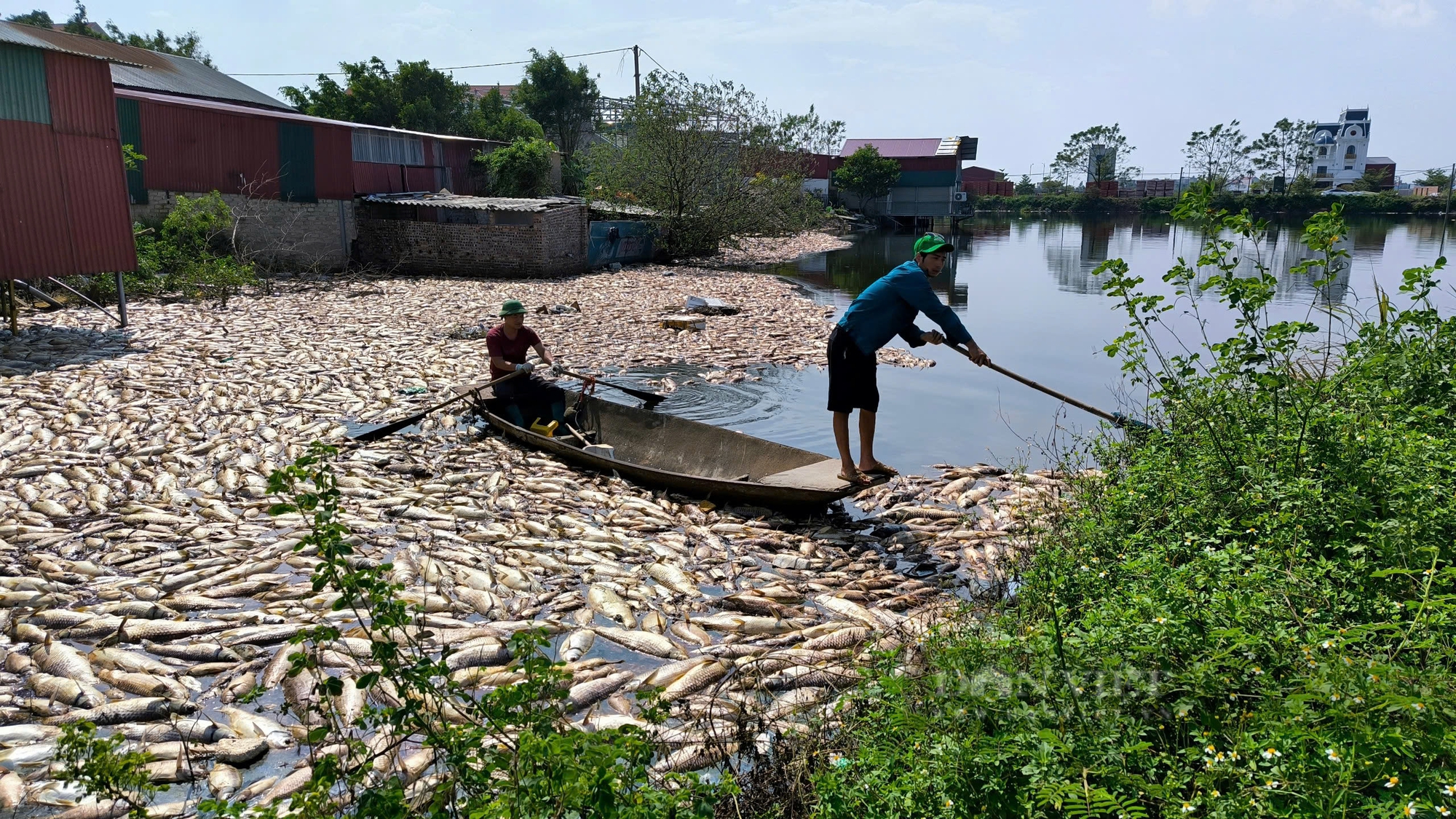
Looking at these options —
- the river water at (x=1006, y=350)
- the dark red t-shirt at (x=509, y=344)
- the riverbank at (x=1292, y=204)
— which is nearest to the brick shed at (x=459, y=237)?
the river water at (x=1006, y=350)

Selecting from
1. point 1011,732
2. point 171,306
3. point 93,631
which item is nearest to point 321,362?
point 171,306

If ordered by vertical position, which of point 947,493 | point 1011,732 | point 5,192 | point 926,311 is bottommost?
point 947,493

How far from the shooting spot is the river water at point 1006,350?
11.1 meters

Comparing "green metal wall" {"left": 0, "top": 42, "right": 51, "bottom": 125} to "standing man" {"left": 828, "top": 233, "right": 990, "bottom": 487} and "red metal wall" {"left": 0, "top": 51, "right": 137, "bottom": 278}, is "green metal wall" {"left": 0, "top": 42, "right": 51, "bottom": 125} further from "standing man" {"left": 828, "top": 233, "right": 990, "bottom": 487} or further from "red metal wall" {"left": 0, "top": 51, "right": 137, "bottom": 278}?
"standing man" {"left": 828, "top": 233, "right": 990, "bottom": 487}

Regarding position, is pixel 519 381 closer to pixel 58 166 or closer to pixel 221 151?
pixel 58 166

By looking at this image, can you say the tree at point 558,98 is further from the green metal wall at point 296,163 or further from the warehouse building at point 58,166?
the warehouse building at point 58,166

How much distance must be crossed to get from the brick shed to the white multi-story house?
95.4 metres

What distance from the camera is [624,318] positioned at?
19.2 meters

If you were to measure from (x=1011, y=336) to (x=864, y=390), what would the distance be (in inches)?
533

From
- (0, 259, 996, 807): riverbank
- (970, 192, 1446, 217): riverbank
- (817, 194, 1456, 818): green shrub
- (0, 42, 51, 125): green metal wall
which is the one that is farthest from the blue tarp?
(970, 192, 1446, 217): riverbank

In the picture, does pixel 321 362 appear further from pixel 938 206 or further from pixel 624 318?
pixel 938 206

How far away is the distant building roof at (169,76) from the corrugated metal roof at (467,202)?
6503mm

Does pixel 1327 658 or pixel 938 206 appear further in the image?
pixel 938 206

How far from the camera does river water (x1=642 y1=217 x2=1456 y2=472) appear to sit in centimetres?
1106
